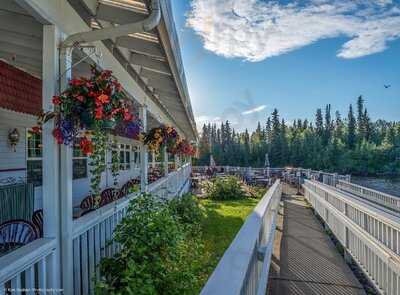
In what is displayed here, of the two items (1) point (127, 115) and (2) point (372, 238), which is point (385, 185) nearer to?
(2) point (372, 238)

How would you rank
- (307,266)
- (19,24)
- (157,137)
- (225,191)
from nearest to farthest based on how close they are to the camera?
(19,24) < (307,266) < (157,137) < (225,191)

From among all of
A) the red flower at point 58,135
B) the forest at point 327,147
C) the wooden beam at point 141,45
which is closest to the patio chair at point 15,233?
the red flower at point 58,135

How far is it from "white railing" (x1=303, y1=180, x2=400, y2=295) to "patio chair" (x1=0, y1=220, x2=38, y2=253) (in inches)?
152

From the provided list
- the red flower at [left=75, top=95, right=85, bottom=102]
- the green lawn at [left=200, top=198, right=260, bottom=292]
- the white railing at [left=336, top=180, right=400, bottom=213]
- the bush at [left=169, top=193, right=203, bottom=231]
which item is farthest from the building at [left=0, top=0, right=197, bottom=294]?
the white railing at [left=336, top=180, right=400, bottom=213]

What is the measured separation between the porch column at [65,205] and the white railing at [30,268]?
0.13 m

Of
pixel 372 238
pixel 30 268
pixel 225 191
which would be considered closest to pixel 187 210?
pixel 372 238

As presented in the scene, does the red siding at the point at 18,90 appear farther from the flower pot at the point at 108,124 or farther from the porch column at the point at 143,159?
the flower pot at the point at 108,124

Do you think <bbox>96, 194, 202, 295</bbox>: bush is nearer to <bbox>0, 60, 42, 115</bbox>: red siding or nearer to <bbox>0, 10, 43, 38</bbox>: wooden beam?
<bbox>0, 10, 43, 38</bbox>: wooden beam

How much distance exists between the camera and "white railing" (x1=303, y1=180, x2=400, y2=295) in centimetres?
342

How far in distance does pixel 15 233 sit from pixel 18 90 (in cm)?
200

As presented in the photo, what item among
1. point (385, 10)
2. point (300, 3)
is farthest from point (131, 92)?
point (385, 10)

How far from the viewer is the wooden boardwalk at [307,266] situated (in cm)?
394

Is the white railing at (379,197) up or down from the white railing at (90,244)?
down

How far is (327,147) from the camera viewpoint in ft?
174
